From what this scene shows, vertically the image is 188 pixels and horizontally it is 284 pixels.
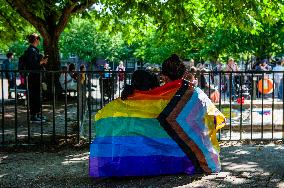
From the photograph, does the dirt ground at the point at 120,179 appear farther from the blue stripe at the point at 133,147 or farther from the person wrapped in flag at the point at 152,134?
the blue stripe at the point at 133,147

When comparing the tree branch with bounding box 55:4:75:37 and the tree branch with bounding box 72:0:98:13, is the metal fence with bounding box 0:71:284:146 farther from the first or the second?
the tree branch with bounding box 72:0:98:13

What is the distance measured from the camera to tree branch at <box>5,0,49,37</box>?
15273mm

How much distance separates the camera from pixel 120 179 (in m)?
5.79

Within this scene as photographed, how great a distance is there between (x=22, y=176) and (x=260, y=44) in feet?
91.7

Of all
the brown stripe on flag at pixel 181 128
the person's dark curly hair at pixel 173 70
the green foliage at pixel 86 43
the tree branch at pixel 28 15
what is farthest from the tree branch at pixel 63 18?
the green foliage at pixel 86 43

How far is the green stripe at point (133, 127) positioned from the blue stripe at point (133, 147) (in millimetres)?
50

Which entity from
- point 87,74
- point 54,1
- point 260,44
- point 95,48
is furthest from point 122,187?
point 95,48

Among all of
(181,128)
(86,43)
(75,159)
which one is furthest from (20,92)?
(86,43)

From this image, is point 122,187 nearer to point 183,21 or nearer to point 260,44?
point 183,21

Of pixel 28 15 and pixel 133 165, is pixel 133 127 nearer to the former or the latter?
pixel 133 165

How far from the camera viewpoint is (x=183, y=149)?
5766 mm

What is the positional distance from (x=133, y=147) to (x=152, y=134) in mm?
287

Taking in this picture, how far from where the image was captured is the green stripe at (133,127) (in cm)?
A: 572

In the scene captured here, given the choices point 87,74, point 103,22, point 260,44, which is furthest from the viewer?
point 260,44
